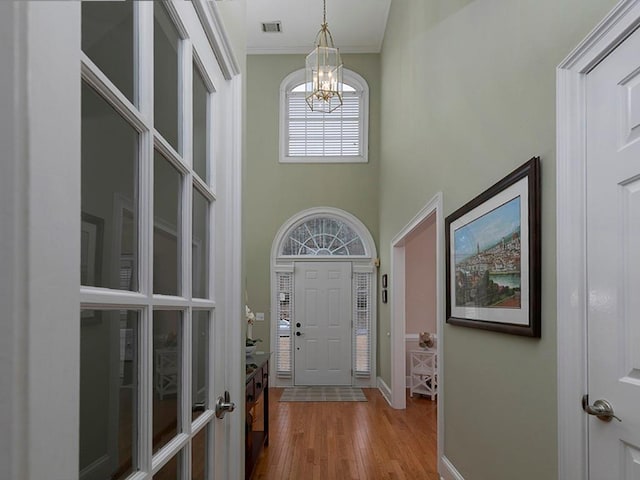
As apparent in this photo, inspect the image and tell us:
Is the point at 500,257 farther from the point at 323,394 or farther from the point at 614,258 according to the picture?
the point at 323,394

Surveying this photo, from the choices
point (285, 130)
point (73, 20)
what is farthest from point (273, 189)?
point (73, 20)

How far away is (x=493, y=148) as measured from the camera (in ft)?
9.46

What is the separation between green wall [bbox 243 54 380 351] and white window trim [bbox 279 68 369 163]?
2.7 inches

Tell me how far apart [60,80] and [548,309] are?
1998mm

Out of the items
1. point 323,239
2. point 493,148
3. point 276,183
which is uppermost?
point 276,183

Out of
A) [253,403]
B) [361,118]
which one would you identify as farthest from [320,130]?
[253,403]

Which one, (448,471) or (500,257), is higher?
(500,257)

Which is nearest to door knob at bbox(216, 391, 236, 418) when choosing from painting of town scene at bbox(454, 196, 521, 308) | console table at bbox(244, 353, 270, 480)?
painting of town scene at bbox(454, 196, 521, 308)

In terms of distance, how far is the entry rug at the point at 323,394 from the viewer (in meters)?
7.48

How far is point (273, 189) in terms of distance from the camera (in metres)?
8.78

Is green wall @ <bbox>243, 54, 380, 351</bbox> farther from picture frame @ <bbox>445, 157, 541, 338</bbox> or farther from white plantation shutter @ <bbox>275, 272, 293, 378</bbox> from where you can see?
picture frame @ <bbox>445, 157, 541, 338</bbox>

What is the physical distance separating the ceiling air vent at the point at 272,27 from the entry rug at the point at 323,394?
5385 millimetres

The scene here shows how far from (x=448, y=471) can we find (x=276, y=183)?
574cm

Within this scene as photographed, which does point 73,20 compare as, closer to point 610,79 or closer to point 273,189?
point 610,79
